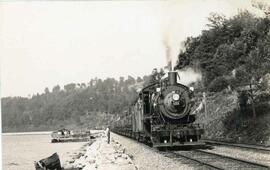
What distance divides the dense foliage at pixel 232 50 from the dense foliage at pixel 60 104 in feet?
8.17

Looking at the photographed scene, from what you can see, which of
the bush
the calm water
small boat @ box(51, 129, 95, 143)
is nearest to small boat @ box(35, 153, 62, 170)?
the calm water

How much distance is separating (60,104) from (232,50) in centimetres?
668

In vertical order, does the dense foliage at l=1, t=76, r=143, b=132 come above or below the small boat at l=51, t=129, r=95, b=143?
above

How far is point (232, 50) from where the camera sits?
14648mm

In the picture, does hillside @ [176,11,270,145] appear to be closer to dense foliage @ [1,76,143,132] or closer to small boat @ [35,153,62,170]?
dense foliage @ [1,76,143,132]

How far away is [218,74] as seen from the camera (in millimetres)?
16547

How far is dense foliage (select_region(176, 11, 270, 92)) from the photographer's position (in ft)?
41.1

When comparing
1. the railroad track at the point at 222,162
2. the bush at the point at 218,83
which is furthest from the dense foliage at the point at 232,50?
the railroad track at the point at 222,162

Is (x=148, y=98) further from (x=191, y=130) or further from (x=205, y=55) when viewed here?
(x=205, y=55)

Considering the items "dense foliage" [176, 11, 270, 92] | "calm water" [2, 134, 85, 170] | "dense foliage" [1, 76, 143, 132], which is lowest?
"calm water" [2, 134, 85, 170]

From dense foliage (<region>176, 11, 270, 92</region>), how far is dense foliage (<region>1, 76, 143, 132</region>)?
249cm

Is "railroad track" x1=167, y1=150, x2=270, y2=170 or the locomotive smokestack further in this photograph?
the locomotive smokestack

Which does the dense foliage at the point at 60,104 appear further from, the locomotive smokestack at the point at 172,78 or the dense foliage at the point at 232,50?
the dense foliage at the point at 232,50

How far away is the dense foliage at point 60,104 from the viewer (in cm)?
1040
